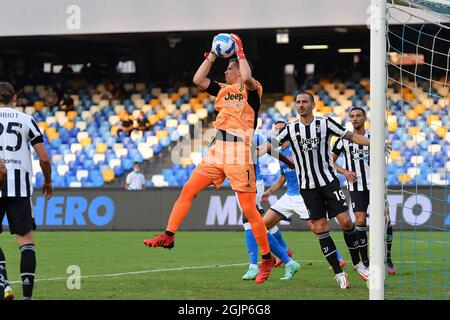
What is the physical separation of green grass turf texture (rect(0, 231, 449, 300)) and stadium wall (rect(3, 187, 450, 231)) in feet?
8.18

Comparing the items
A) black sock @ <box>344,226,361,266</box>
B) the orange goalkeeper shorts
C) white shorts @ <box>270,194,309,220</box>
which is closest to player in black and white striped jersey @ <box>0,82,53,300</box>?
the orange goalkeeper shorts

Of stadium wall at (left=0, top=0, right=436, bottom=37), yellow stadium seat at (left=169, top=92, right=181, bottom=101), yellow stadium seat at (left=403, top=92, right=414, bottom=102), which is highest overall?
stadium wall at (left=0, top=0, right=436, bottom=37)

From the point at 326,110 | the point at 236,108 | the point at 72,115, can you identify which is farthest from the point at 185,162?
the point at 236,108

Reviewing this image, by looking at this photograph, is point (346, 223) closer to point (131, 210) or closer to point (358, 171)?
point (358, 171)

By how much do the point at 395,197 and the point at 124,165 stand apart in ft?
26.6

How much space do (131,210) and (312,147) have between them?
42.3 ft

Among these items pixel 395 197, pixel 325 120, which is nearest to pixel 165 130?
pixel 395 197

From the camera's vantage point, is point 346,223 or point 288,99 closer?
point 346,223

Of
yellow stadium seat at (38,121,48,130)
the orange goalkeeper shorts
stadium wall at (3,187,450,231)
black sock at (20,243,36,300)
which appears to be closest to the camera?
black sock at (20,243,36,300)

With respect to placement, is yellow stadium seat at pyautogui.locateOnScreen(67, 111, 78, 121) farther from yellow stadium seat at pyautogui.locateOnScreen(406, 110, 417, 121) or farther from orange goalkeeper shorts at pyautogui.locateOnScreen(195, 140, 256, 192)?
orange goalkeeper shorts at pyautogui.locateOnScreen(195, 140, 256, 192)

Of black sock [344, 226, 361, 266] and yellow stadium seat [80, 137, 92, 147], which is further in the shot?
yellow stadium seat [80, 137, 92, 147]

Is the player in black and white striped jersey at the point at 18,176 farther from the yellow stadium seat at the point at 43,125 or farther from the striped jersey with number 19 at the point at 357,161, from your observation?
the yellow stadium seat at the point at 43,125

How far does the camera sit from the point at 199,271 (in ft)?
41.2

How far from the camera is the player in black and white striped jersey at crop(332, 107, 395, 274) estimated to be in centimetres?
1227
